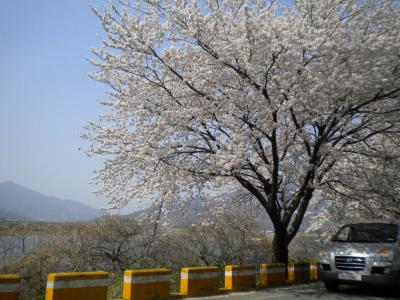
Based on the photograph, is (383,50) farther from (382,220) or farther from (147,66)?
(147,66)

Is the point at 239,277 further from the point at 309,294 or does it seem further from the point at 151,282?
the point at 151,282

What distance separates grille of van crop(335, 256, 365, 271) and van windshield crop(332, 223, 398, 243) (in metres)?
0.84

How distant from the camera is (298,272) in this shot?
15.4 meters

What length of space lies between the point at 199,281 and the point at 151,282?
1649 millimetres

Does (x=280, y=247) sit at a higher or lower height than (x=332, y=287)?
higher

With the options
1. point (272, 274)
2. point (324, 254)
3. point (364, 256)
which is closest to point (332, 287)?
point (324, 254)

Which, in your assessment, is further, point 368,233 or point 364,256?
point 368,233

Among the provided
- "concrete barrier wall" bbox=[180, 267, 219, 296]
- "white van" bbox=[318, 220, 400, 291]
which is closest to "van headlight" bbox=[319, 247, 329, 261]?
"white van" bbox=[318, 220, 400, 291]

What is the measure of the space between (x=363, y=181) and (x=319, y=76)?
4.95m

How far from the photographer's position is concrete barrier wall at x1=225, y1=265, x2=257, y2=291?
12305mm

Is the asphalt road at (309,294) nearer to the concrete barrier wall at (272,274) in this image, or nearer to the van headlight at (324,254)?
the concrete barrier wall at (272,274)

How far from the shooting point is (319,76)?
13.0 metres

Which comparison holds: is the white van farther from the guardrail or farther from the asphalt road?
the guardrail

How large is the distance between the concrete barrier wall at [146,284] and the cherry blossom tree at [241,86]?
3326 mm
